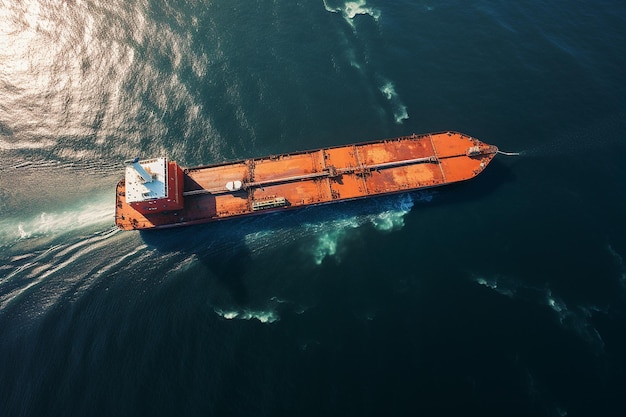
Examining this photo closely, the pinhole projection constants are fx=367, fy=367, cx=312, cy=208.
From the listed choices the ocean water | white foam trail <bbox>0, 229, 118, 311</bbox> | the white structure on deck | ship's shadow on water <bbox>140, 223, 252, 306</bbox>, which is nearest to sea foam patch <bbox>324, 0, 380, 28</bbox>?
the ocean water

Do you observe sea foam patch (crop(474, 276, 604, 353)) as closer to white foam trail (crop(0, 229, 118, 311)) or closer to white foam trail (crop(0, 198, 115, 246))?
white foam trail (crop(0, 229, 118, 311))

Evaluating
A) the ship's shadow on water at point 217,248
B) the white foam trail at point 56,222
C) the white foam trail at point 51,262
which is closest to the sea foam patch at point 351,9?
the ship's shadow on water at point 217,248

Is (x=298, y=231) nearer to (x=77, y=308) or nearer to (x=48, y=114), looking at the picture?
(x=77, y=308)

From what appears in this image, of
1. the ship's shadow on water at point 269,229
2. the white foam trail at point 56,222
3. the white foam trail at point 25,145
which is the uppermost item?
the white foam trail at point 25,145

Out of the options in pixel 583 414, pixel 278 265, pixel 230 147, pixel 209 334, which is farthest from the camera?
pixel 230 147

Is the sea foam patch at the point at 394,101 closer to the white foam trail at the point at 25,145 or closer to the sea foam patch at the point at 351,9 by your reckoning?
the sea foam patch at the point at 351,9

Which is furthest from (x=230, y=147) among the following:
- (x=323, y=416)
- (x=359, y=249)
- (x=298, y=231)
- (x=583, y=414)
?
(x=583, y=414)
